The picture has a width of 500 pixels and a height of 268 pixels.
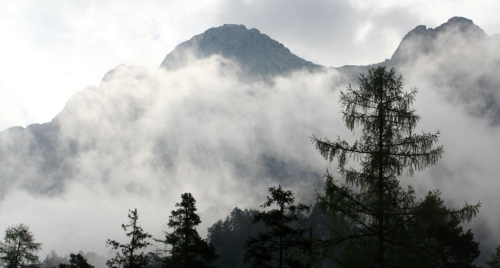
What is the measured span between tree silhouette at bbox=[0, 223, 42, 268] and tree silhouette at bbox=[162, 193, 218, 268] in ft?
52.4

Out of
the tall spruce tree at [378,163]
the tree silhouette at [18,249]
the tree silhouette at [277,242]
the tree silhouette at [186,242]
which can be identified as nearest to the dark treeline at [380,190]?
the tall spruce tree at [378,163]

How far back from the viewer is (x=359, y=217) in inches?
426

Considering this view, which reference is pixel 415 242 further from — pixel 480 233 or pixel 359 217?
pixel 480 233

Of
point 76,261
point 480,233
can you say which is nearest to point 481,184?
point 480,233

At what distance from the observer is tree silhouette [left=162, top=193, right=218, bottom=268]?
1947cm

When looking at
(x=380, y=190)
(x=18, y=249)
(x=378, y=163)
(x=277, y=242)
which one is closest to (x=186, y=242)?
(x=277, y=242)

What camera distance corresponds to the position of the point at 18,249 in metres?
28.5

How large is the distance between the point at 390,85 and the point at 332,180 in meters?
3.81

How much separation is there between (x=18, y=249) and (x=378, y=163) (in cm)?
3106

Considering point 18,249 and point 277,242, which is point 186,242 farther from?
point 18,249

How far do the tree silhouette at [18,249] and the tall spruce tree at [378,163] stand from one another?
28.7 metres

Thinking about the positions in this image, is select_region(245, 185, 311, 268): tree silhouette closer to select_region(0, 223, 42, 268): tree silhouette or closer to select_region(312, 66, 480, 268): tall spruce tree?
select_region(312, 66, 480, 268): tall spruce tree

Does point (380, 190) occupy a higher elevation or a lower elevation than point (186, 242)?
higher

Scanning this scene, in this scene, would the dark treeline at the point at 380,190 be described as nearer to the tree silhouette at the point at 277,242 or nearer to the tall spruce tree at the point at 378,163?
the tall spruce tree at the point at 378,163
